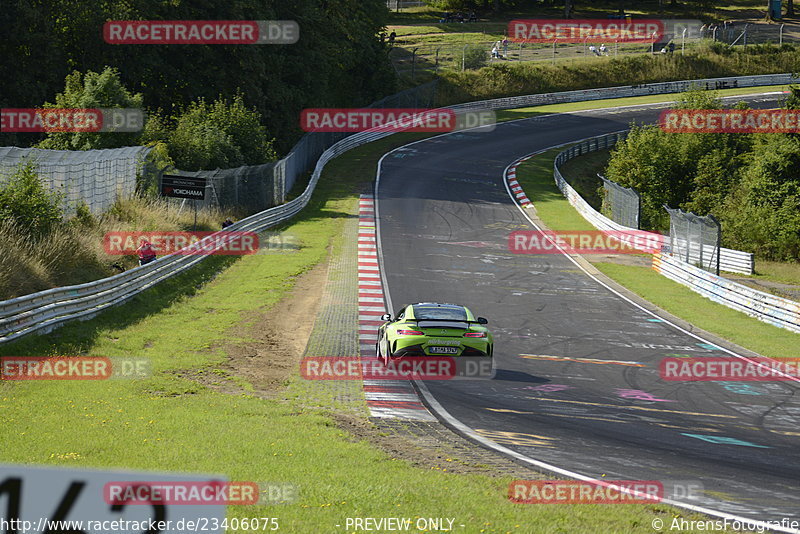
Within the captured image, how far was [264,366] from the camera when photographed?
60.1ft

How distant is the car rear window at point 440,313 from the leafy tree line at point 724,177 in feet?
93.4

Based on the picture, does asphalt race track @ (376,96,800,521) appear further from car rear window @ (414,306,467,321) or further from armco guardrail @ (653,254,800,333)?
armco guardrail @ (653,254,800,333)

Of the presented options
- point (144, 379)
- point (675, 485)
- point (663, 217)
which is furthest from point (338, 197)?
point (675, 485)

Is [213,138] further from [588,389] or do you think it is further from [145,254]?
[588,389]

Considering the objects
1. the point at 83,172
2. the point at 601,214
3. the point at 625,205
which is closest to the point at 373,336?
the point at 83,172

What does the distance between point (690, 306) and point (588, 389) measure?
1205cm

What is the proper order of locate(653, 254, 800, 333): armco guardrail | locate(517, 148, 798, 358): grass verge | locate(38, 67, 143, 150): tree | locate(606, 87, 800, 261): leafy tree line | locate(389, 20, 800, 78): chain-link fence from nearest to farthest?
locate(517, 148, 798, 358): grass verge < locate(653, 254, 800, 333): armco guardrail < locate(38, 67, 143, 150): tree < locate(606, 87, 800, 261): leafy tree line < locate(389, 20, 800, 78): chain-link fence

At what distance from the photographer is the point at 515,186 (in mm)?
52500

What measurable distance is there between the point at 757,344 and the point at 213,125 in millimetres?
30564

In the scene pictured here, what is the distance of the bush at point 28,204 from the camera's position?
23.0 meters

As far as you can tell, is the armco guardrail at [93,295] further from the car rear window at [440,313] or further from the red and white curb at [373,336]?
the car rear window at [440,313]

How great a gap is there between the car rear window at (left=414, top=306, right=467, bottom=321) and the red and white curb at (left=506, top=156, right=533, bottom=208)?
98.6 ft

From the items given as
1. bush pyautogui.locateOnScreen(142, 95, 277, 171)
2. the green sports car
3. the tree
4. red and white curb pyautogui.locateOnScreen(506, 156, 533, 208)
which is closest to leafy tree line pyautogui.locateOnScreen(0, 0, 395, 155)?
the tree

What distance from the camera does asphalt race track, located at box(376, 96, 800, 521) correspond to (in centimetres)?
1163
